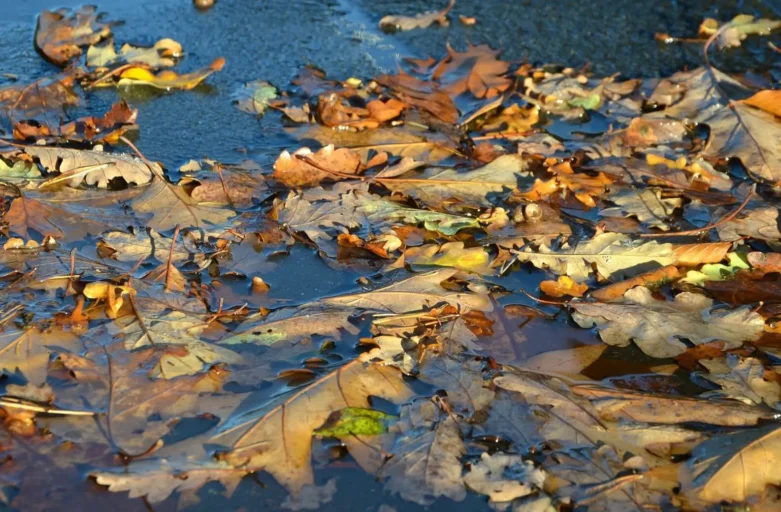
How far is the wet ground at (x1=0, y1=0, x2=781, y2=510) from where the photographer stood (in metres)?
3.47

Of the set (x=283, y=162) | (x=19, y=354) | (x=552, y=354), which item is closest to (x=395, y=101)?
(x=283, y=162)

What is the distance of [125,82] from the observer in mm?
3721

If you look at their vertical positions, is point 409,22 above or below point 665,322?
above

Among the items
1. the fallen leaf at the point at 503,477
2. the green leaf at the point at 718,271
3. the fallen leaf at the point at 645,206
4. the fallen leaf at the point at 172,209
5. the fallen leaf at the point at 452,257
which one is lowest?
the fallen leaf at the point at 503,477

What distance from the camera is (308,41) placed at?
164 inches

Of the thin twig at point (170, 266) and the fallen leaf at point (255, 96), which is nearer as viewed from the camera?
the thin twig at point (170, 266)

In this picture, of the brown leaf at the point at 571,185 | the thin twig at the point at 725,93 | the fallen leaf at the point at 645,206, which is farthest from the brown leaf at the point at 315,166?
the thin twig at the point at 725,93

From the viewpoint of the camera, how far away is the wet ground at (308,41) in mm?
→ 3467

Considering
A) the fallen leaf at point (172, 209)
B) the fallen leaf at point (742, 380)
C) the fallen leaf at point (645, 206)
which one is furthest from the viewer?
the fallen leaf at point (645, 206)

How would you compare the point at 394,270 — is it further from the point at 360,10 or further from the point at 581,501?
the point at 360,10

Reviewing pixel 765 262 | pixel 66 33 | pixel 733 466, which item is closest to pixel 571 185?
pixel 765 262

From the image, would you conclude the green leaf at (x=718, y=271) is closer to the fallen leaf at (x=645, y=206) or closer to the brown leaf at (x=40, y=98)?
the fallen leaf at (x=645, y=206)

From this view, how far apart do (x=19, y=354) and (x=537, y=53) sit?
297cm

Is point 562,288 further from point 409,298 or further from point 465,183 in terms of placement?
point 465,183
